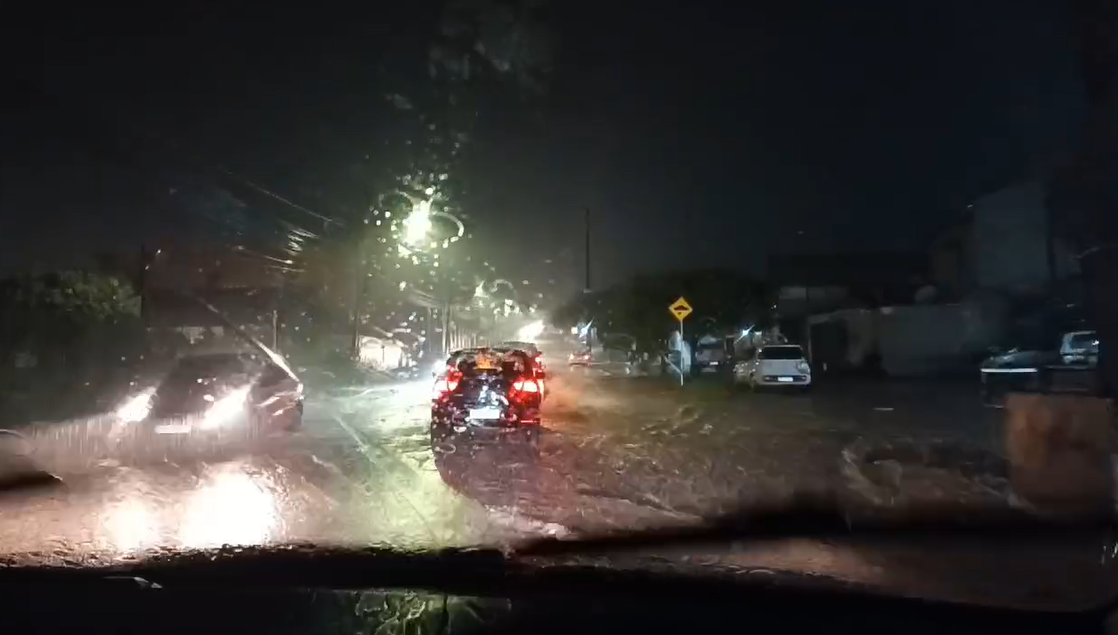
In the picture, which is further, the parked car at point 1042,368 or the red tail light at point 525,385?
the red tail light at point 525,385

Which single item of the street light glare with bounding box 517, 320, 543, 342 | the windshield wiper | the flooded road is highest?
the street light glare with bounding box 517, 320, 543, 342

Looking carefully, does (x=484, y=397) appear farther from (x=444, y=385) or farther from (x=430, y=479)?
(x=430, y=479)

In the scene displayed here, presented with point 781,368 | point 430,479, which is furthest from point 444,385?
point 781,368

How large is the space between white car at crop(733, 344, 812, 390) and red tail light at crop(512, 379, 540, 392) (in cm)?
1157

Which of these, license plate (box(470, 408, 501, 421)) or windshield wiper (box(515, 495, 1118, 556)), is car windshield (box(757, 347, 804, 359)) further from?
windshield wiper (box(515, 495, 1118, 556))

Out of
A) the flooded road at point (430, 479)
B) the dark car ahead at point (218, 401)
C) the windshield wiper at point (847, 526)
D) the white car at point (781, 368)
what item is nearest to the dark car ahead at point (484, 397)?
the flooded road at point (430, 479)

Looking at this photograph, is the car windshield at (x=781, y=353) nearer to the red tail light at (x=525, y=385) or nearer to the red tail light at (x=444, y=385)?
the red tail light at (x=525, y=385)

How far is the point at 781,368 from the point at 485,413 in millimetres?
12711

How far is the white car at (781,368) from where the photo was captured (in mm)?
28031

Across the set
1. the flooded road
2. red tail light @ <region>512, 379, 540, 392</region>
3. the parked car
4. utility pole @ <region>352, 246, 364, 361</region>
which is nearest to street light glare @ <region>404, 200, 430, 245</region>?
utility pole @ <region>352, 246, 364, 361</region>

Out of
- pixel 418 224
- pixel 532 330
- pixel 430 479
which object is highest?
pixel 418 224

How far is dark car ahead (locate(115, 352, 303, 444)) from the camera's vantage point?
15.6 metres

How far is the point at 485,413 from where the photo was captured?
17.3 m

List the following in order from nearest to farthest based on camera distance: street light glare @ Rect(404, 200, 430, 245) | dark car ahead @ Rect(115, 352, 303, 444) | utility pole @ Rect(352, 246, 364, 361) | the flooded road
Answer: the flooded road, dark car ahead @ Rect(115, 352, 303, 444), street light glare @ Rect(404, 200, 430, 245), utility pole @ Rect(352, 246, 364, 361)
